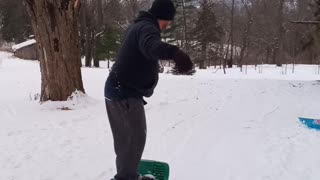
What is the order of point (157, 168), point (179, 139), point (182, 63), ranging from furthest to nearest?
point (179, 139)
point (157, 168)
point (182, 63)

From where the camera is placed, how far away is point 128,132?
417cm

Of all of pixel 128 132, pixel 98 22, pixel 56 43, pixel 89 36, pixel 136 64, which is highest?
pixel 98 22

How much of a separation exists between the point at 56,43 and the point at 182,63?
7910 mm

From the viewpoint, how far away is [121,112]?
4.16m

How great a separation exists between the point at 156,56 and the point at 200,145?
4146 millimetres

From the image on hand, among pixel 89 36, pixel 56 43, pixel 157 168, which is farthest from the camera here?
pixel 89 36

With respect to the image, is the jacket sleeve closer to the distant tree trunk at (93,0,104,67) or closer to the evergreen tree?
the distant tree trunk at (93,0,104,67)

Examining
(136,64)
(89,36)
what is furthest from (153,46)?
(89,36)

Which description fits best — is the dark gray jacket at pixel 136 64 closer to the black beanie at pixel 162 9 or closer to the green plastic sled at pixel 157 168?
the black beanie at pixel 162 9

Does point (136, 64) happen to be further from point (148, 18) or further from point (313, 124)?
point (313, 124)

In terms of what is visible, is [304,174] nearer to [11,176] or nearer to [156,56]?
[156,56]

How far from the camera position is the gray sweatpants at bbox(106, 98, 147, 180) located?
4.16m

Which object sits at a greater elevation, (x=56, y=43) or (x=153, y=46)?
(x=56, y=43)

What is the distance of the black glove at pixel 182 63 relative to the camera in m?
3.54
